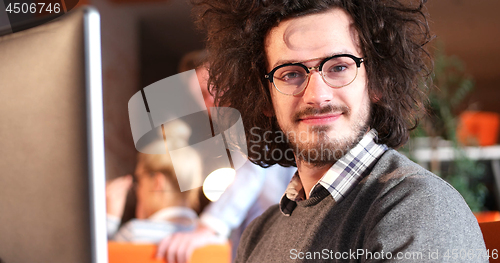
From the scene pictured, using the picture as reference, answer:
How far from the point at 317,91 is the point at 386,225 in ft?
1.37

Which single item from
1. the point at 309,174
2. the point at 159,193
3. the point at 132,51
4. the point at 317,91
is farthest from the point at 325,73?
the point at 132,51

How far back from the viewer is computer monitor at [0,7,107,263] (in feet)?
1.41

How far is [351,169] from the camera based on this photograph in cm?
96

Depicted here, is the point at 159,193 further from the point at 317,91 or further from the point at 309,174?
the point at 317,91

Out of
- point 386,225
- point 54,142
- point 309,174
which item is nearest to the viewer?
point 54,142

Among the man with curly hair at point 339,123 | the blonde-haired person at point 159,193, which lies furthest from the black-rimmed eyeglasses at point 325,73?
the blonde-haired person at point 159,193

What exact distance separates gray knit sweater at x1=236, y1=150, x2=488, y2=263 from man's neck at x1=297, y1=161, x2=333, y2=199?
3.0 inches

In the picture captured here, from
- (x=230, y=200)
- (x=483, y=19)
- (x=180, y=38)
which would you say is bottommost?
(x=483, y=19)

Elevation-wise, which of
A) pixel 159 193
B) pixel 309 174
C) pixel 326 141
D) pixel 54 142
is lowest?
pixel 159 193

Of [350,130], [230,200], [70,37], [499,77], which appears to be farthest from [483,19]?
[70,37]

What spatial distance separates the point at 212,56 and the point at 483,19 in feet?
17.4

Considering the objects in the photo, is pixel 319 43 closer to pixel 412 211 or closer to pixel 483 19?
pixel 412 211

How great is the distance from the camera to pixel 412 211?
69cm

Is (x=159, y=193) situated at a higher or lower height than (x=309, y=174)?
lower
